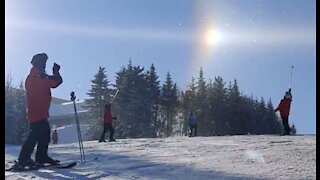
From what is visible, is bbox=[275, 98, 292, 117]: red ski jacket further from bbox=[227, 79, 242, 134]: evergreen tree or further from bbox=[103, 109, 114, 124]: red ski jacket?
bbox=[227, 79, 242, 134]: evergreen tree

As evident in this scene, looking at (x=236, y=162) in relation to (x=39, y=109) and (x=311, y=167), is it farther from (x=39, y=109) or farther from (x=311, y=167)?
(x=39, y=109)

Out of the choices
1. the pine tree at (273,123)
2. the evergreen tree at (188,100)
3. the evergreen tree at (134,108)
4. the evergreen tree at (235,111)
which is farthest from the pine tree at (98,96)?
the pine tree at (273,123)

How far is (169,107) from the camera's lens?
2864 inches

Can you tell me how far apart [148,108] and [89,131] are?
8522 mm

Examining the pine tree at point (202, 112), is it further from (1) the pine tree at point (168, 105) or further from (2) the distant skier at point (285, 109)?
(2) the distant skier at point (285, 109)

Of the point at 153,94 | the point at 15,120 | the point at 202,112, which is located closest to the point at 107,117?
the point at 15,120

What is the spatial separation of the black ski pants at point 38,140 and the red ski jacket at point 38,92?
10 cm

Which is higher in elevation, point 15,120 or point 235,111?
point 235,111

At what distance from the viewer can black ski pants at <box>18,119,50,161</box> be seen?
7.98 metres

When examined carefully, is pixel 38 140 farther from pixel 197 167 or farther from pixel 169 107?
pixel 169 107

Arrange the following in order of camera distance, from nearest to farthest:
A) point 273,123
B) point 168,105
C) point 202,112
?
point 168,105 < point 202,112 < point 273,123

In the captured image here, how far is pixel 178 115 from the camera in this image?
256ft

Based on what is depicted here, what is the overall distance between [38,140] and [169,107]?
64.7 metres

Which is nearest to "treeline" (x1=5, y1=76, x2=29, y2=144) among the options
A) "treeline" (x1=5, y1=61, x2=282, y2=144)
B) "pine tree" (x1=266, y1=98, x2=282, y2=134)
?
"treeline" (x1=5, y1=61, x2=282, y2=144)
